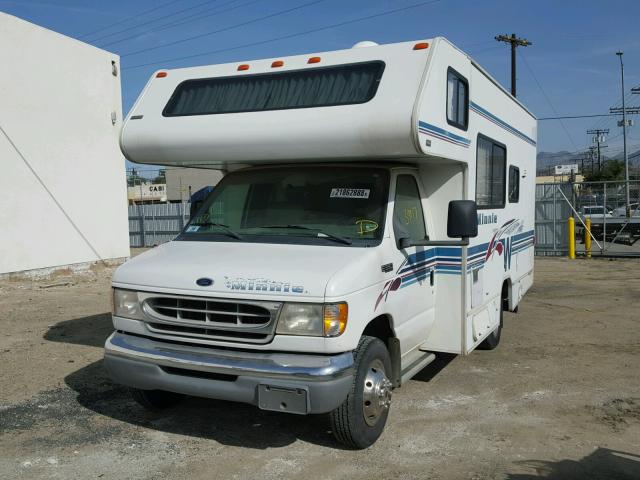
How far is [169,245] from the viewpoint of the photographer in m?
5.25

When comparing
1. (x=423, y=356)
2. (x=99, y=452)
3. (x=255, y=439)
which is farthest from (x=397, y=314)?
(x=99, y=452)

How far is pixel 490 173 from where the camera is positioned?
6.74 metres

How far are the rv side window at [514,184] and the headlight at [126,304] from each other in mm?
5001

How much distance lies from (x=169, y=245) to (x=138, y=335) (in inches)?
34.6

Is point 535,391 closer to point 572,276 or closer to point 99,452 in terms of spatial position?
point 99,452

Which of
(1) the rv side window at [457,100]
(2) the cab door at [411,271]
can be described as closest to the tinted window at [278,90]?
(1) the rv side window at [457,100]

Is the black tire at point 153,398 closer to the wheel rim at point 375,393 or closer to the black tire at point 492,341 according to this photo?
the wheel rim at point 375,393

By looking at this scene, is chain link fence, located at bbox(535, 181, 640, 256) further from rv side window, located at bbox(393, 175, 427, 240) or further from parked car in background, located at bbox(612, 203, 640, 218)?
rv side window, located at bbox(393, 175, 427, 240)

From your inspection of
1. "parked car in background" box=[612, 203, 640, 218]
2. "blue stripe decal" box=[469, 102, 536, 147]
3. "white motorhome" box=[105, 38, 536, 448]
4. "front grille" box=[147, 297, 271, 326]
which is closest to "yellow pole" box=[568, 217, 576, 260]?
"parked car in background" box=[612, 203, 640, 218]

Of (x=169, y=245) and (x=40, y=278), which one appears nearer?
(x=169, y=245)

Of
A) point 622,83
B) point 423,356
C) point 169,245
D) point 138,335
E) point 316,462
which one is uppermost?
point 622,83

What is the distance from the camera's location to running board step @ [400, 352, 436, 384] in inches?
203

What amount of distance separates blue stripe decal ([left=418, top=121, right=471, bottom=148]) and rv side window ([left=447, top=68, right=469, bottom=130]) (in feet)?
0.36

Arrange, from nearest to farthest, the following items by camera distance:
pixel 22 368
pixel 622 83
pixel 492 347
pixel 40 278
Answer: pixel 22 368
pixel 492 347
pixel 40 278
pixel 622 83
